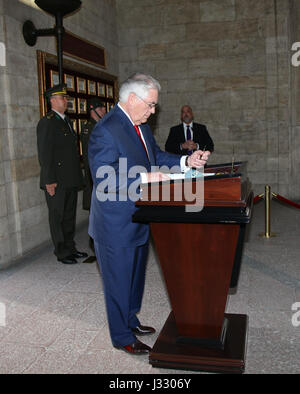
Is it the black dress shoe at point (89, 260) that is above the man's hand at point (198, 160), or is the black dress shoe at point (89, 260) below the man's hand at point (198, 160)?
below

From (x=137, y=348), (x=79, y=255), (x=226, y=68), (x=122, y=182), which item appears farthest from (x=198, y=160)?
(x=226, y=68)

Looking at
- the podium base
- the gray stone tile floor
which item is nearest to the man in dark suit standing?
the gray stone tile floor

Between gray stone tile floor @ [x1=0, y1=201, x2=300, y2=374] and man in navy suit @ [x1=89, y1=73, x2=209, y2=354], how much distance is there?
0.29 meters

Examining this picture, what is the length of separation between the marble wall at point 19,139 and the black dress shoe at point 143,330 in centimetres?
226

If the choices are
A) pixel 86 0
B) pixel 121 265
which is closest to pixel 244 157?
pixel 86 0

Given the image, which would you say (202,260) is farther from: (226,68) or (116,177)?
(226,68)

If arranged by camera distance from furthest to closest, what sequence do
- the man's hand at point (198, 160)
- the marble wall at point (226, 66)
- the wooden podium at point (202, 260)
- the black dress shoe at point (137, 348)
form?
the marble wall at point (226, 66) → the black dress shoe at point (137, 348) → the man's hand at point (198, 160) → the wooden podium at point (202, 260)

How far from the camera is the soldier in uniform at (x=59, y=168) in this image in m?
4.91

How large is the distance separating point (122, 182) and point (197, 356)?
3.71ft

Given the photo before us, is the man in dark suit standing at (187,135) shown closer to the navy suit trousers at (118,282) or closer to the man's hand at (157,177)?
the navy suit trousers at (118,282)

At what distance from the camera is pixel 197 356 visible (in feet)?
8.67

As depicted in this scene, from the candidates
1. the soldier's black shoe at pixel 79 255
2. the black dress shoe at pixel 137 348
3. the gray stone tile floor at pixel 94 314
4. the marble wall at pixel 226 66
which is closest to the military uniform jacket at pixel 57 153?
the soldier's black shoe at pixel 79 255

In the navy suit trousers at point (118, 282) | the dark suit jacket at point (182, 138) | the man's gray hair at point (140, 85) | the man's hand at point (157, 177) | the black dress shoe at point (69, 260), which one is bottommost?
the black dress shoe at point (69, 260)

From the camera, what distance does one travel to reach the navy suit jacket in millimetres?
2518
